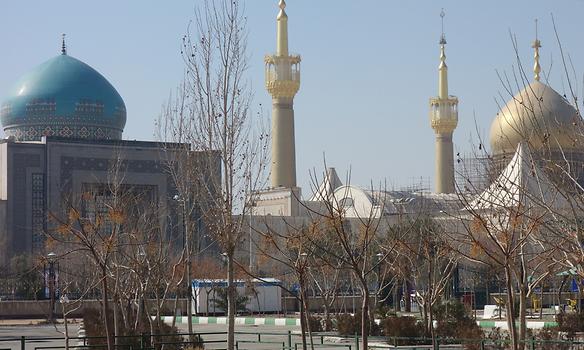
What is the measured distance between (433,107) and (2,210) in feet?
138

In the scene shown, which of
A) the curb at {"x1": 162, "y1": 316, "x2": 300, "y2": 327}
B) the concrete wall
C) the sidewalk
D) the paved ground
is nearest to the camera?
the paved ground

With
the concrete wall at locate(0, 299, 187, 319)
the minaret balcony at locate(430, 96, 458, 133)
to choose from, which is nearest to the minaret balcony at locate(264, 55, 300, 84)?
the minaret balcony at locate(430, 96, 458, 133)

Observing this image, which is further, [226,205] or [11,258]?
[11,258]

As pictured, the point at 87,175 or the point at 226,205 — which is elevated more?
the point at 87,175

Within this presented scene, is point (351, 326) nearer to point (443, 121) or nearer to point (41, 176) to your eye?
point (41, 176)

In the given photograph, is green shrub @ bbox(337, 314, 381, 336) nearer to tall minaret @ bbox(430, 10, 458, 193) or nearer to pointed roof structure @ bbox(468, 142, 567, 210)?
pointed roof structure @ bbox(468, 142, 567, 210)

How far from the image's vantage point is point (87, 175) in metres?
71.4

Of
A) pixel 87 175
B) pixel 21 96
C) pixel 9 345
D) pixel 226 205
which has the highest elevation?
pixel 21 96

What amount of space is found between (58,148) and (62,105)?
12.3ft

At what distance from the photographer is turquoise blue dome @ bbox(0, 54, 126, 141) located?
73.9 metres

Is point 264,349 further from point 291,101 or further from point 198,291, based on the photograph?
point 291,101

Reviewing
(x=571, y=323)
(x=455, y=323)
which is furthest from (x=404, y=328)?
(x=571, y=323)

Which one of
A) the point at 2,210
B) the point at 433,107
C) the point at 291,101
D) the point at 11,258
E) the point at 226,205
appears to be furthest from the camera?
the point at 433,107

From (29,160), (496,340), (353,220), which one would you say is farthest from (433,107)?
(496,340)
